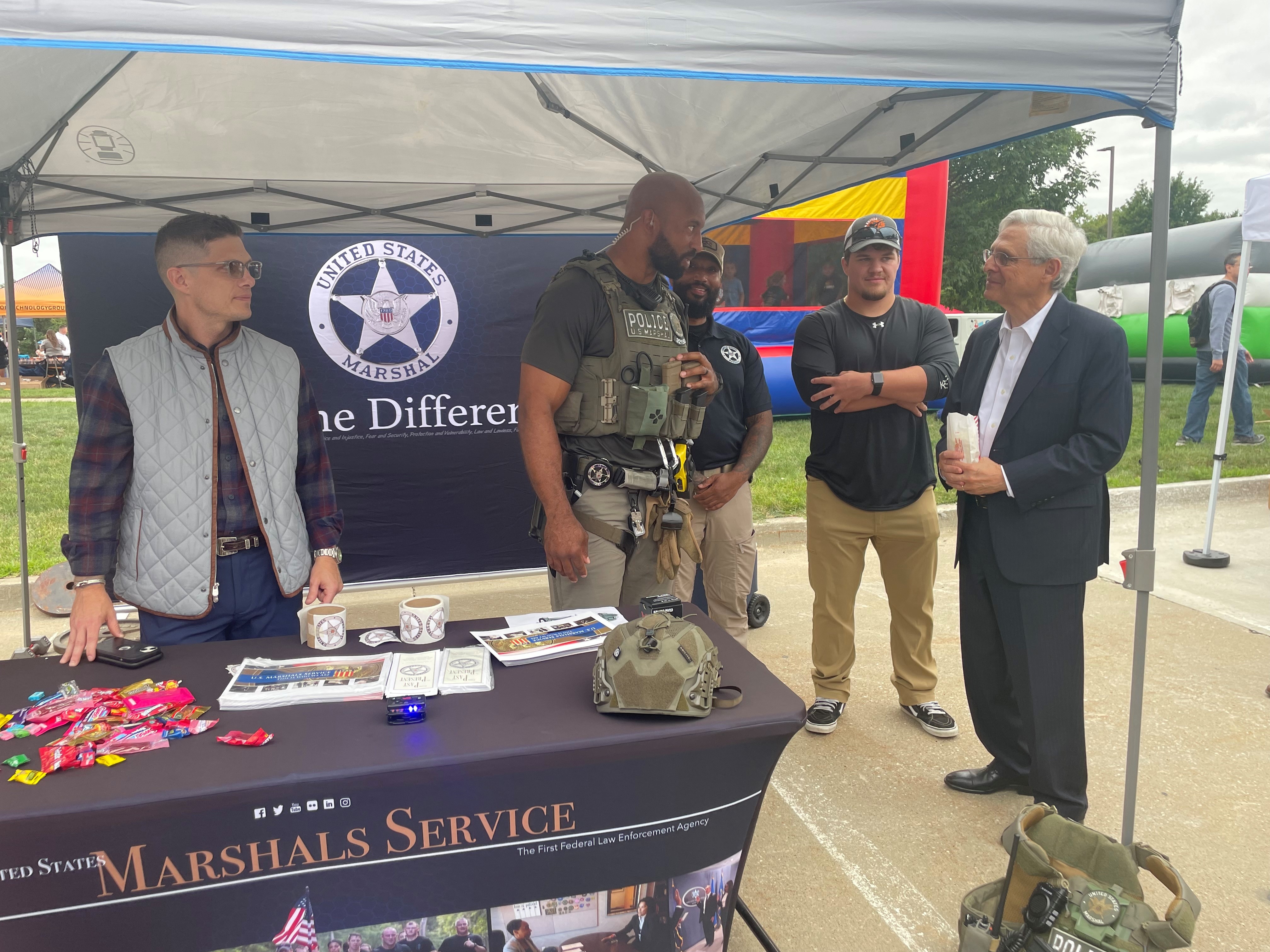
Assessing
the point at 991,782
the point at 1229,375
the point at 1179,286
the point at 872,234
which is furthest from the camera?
the point at 1179,286

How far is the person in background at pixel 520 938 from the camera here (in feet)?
5.19

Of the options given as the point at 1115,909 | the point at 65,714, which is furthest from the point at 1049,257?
the point at 65,714

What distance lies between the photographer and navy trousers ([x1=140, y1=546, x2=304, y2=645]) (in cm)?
218

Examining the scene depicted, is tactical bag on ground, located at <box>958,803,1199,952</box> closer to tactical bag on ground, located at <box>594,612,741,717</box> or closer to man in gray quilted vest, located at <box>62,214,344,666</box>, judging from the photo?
tactical bag on ground, located at <box>594,612,741,717</box>

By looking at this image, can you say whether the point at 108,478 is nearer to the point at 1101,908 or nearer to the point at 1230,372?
the point at 1101,908

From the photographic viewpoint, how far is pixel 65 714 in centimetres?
155

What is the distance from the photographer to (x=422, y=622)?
1964 millimetres

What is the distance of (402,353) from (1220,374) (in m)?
8.78

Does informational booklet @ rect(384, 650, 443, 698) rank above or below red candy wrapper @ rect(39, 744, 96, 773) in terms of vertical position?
above

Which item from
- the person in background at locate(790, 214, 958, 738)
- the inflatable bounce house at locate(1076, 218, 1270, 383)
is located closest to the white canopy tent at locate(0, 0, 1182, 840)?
the person in background at locate(790, 214, 958, 738)

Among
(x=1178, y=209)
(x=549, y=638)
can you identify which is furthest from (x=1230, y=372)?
(x=1178, y=209)

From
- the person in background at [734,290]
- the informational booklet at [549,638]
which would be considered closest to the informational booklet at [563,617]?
the informational booklet at [549,638]

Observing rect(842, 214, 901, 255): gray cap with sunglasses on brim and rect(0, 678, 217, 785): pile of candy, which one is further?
rect(842, 214, 901, 255): gray cap with sunglasses on brim

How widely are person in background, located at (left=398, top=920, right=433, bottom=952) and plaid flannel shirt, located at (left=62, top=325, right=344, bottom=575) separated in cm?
116
